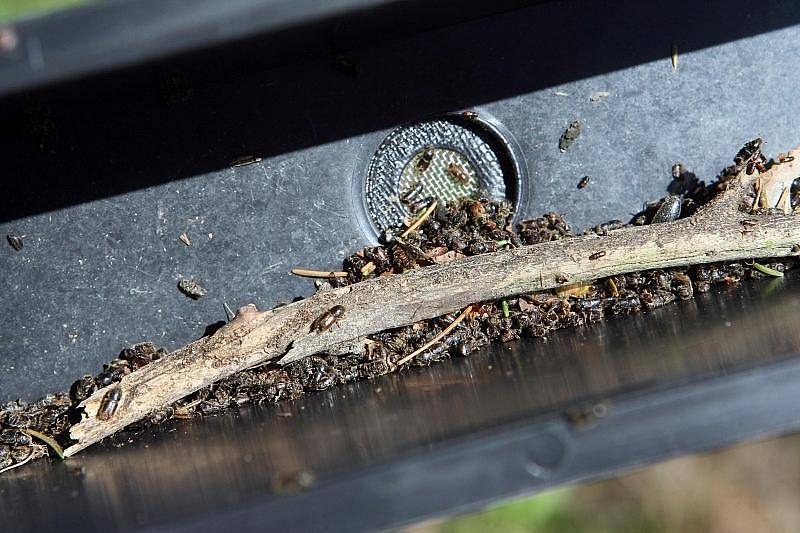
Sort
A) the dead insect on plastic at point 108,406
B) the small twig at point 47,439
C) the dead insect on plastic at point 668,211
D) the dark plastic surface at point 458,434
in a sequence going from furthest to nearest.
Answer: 1. the dead insect on plastic at point 668,211
2. the small twig at point 47,439
3. the dead insect on plastic at point 108,406
4. the dark plastic surface at point 458,434

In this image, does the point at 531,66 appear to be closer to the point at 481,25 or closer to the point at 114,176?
the point at 481,25

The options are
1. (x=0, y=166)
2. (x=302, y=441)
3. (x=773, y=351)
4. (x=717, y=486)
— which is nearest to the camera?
(x=773, y=351)

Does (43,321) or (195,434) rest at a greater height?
(43,321)

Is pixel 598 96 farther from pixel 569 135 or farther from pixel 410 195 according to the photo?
pixel 410 195

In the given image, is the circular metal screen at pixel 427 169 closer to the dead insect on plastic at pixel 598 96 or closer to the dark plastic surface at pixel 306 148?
the dark plastic surface at pixel 306 148

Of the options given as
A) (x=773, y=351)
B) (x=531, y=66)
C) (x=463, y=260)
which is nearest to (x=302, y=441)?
(x=463, y=260)

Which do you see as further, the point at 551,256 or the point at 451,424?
the point at 551,256

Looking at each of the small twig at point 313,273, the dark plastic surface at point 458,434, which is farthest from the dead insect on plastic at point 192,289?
the dark plastic surface at point 458,434
